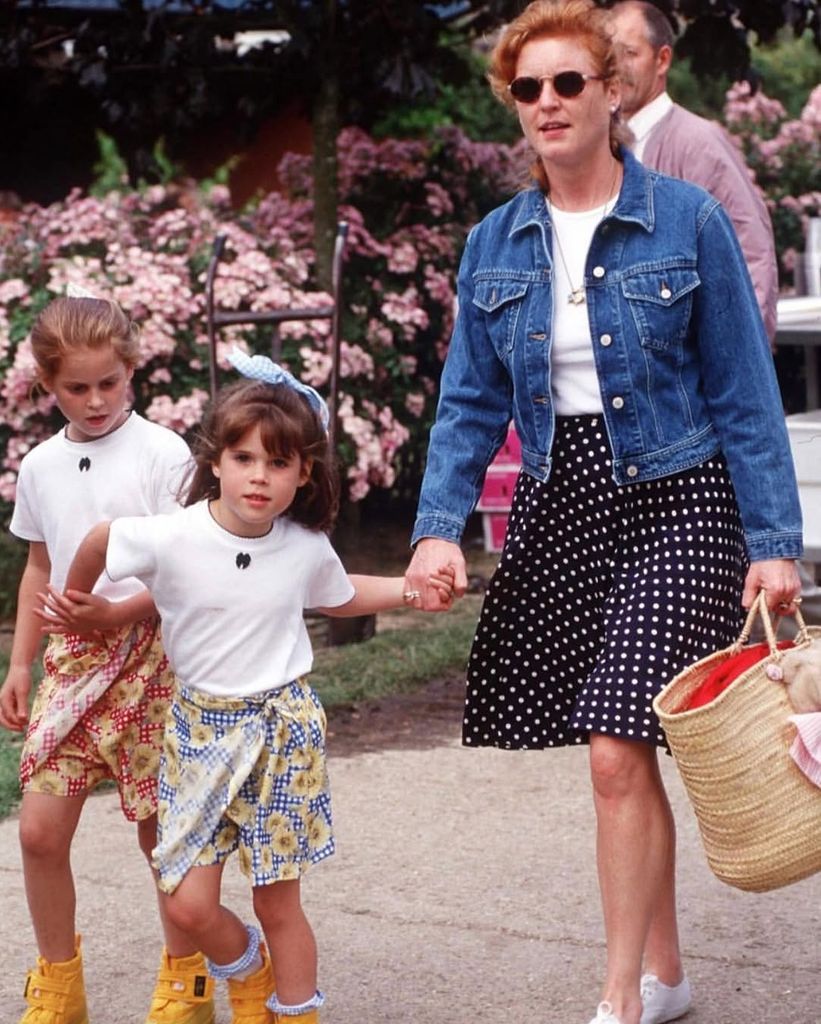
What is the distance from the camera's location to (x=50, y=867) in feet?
11.6

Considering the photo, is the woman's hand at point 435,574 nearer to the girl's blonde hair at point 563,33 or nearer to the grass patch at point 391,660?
the girl's blonde hair at point 563,33

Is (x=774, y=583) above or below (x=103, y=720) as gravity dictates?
above

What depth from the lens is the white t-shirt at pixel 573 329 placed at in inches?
135

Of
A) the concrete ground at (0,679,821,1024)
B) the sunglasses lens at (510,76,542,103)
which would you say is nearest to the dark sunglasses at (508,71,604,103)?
the sunglasses lens at (510,76,542,103)

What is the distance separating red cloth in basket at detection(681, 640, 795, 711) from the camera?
3217 millimetres

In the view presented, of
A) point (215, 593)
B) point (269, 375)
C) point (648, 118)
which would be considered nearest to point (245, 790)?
point (215, 593)

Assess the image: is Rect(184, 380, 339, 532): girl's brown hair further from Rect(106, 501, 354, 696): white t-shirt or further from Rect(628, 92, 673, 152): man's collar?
Rect(628, 92, 673, 152): man's collar

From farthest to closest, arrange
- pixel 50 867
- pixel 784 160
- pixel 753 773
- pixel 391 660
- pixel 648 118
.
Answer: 1. pixel 784 160
2. pixel 391 660
3. pixel 648 118
4. pixel 50 867
5. pixel 753 773

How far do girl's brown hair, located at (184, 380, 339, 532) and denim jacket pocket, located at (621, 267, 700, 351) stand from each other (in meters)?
0.57

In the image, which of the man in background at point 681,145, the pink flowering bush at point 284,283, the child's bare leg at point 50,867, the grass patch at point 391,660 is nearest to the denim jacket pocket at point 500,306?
the child's bare leg at point 50,867

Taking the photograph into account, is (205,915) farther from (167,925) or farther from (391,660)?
(391,660)

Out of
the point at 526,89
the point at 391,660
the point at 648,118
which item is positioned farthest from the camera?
the point at 391,660

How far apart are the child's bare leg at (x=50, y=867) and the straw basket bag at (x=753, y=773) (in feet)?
3.62

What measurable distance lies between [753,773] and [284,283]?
15.3 feet
